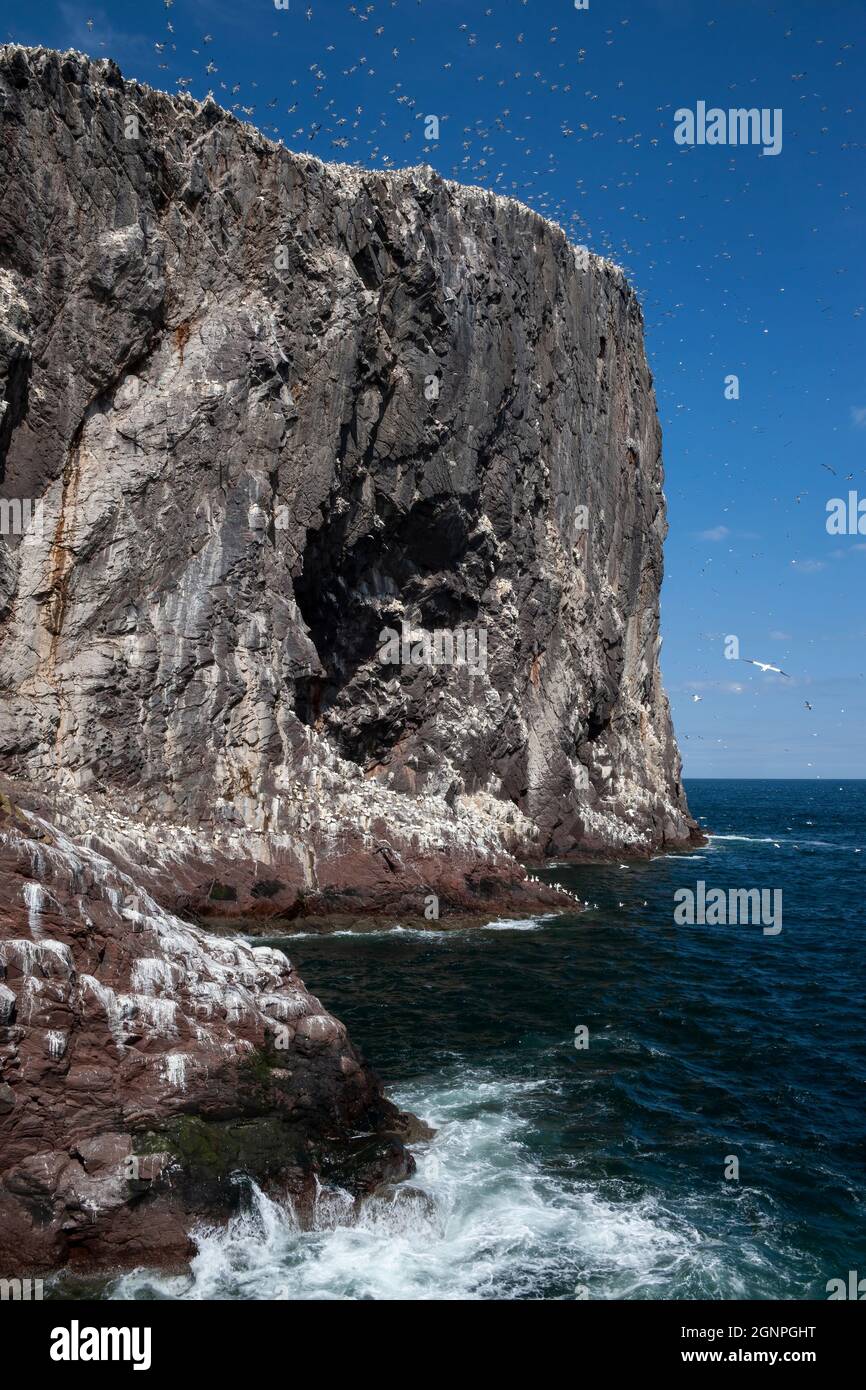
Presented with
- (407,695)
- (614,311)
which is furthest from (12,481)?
(614,311)

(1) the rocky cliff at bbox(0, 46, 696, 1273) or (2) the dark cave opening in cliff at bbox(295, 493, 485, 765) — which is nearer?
(1) the rocky cliff at bbox(0, 46, 696, 1273)

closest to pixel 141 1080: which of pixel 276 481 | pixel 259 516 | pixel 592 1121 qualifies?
pixel 592 1121

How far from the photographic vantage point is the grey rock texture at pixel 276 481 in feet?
99.6

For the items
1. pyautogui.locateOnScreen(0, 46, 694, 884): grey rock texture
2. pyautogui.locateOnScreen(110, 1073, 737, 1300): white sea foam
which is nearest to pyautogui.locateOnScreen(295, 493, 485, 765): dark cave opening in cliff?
pyautogui.locateOnScreen(0, 46, 694, 884): grey rock texture

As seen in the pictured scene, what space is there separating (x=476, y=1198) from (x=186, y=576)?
947 inches

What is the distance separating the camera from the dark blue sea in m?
12.4

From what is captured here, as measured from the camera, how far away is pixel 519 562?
49.0m

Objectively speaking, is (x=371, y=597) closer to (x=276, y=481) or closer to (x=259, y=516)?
(x=276, y=481)

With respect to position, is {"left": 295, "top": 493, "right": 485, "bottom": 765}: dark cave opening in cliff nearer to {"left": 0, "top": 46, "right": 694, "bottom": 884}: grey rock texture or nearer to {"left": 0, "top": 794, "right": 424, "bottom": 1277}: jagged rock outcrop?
{"left": 0, "top": 46, "right": 694, "bottom": 884}: grey rock texture

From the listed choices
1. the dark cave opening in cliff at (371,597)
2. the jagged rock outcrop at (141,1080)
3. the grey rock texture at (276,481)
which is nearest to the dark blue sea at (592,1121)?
the jagged rock outcrop at (141,1080)

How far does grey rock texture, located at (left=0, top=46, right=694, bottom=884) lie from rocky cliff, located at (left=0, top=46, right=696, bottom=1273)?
4.4 inches

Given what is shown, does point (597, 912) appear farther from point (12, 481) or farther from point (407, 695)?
point (12, 481)

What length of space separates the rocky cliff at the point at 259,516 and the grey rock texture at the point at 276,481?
11 centimetres

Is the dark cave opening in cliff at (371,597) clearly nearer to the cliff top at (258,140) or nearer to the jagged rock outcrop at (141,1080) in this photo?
the cliff top at (258,140)
